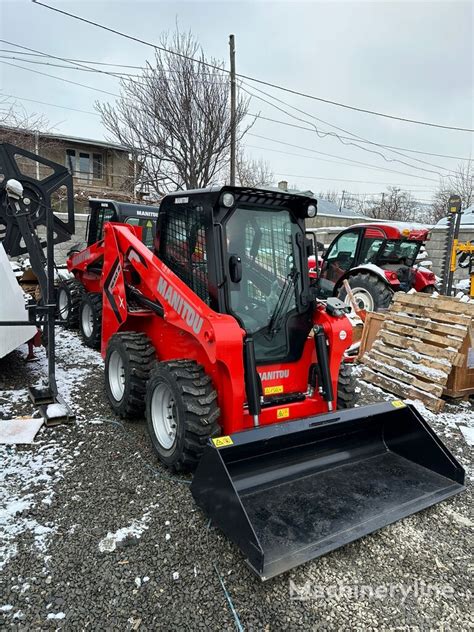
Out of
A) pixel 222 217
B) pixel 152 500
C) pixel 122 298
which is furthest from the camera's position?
pixel 122 298

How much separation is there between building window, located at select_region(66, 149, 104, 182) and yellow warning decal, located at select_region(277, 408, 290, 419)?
22.6 meters

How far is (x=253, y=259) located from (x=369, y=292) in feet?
16.8

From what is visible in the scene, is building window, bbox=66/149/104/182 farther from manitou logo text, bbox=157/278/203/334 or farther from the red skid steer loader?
the red skid steer loader

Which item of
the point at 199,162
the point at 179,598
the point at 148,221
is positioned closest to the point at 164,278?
the point at 179,598

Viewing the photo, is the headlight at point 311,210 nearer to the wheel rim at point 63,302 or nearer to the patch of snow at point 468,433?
the patch of snow at point 468,433

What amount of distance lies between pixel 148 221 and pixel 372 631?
6.07m

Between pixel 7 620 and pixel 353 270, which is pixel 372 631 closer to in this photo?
pixel 7 620

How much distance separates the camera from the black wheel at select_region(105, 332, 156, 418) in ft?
13.3

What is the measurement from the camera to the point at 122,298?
14.8ft

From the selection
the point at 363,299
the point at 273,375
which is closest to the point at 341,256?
the point at 363,299

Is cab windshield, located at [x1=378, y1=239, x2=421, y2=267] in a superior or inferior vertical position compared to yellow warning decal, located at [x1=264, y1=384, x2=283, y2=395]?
superior

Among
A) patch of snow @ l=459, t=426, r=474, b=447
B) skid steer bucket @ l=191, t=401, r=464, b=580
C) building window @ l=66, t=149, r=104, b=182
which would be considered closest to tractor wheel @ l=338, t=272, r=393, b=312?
patch of snow @ l=459, t=426, r=474, b=447

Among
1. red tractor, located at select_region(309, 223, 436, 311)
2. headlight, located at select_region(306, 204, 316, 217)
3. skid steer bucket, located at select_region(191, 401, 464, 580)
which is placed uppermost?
headlight, located at select_region(306, 204, 316, 217)

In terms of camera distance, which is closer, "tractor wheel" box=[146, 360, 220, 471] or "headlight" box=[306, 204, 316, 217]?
"tractor wheel" box=[146, 360, 220, 471]
